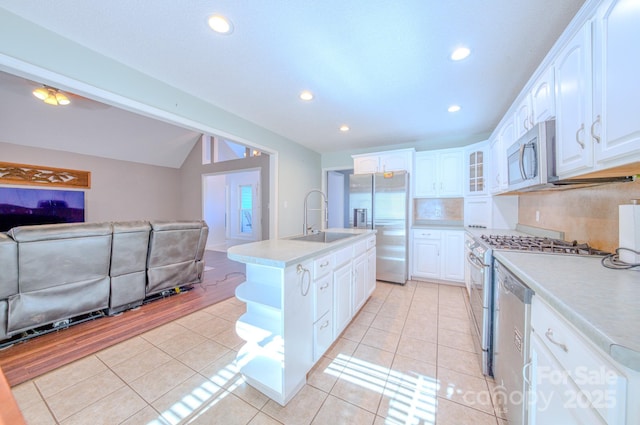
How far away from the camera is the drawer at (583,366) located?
21.6 inches

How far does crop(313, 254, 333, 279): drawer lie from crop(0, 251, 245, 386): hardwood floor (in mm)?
1904

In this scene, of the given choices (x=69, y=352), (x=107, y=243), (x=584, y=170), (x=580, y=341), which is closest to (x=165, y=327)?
(x=69, y=352)

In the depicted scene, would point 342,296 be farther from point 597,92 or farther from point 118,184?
point 118,184

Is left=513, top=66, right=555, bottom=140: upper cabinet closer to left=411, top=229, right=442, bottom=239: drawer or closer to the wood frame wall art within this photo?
left=411, top=229, right=442, bottom=239: drawer

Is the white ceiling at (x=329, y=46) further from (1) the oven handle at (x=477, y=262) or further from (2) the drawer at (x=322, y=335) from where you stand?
(2) the drawer at (x=322, y=335)

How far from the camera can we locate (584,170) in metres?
1.22

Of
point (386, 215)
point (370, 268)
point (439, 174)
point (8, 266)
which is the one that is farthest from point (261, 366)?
point (439, 174)

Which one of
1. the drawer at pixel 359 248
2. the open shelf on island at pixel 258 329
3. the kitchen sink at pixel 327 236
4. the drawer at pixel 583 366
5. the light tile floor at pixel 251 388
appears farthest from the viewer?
the kitchen sink at pixel 327 236

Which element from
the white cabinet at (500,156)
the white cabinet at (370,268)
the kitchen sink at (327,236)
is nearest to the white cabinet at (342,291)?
the kitchen sink at (327,236)

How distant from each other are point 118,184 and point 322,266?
20.1ft

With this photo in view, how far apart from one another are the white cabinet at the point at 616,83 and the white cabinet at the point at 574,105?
6 cm

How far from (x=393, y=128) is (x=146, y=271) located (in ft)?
12.9

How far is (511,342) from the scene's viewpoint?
124 cm

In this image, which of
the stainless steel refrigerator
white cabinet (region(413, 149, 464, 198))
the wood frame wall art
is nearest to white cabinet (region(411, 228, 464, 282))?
the stainless steel refrigerator
